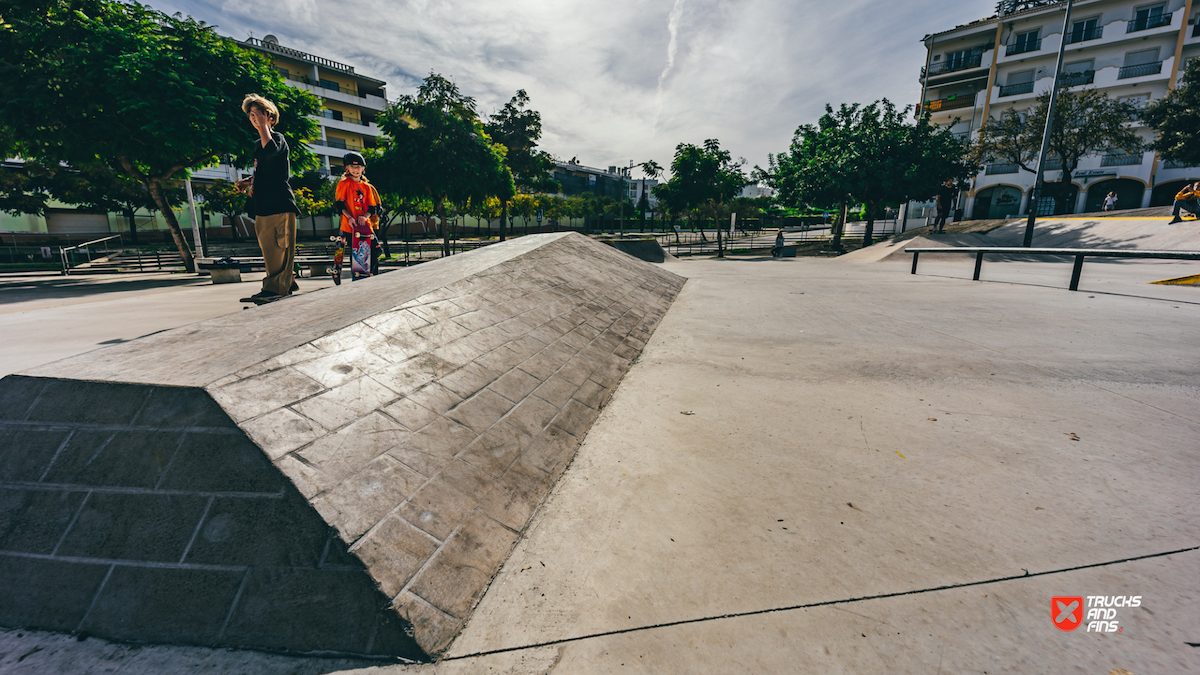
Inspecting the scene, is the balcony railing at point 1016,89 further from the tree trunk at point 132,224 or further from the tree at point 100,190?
the tree trunk at point 132,224

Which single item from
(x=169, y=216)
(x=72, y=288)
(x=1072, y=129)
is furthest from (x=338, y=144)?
(x=1072, y=129)

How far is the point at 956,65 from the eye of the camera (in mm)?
40031

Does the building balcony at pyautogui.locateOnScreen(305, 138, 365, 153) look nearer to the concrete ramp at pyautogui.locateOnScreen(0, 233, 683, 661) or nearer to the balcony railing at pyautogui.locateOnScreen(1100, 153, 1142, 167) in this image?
the concrete ramp at pyautogui.locateOnScreen(0, 233, 683, 661)

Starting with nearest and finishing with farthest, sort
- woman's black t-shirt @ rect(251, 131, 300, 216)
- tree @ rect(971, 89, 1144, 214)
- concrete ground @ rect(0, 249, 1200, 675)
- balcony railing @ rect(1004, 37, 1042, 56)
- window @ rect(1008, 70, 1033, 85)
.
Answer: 1. concrete ground @ rect(0, 249, 1200, 675)
2. woman's black t-shirt @ rect(251, 131, 300, 216)
3. tree @ rect(971, 89, 1144, 214)
4. balcony railing @ rect(1004, 37, 1042, 56)
5. window @ rect(1008, 70, 1033, 85)

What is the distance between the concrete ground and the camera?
4.67 ft

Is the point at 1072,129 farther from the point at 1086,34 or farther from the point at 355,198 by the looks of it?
the point at 355,198

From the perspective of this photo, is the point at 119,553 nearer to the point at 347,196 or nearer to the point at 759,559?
the point at 759,559

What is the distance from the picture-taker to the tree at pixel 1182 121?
73.6 ft

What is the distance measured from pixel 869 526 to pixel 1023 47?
52.8 meters

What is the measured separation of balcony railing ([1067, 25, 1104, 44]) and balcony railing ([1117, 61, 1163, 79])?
309 cm

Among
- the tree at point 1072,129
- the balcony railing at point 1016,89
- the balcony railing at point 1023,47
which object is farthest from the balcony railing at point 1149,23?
the tree at point 1072,129

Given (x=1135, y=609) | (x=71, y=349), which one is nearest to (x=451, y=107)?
(x=71, y=349)

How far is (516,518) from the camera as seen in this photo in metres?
2.06

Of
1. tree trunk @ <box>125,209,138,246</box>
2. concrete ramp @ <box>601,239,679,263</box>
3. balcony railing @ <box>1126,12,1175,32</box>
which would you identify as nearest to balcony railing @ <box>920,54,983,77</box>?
balcony railing @ <box>1126,12,1175,32</box>
